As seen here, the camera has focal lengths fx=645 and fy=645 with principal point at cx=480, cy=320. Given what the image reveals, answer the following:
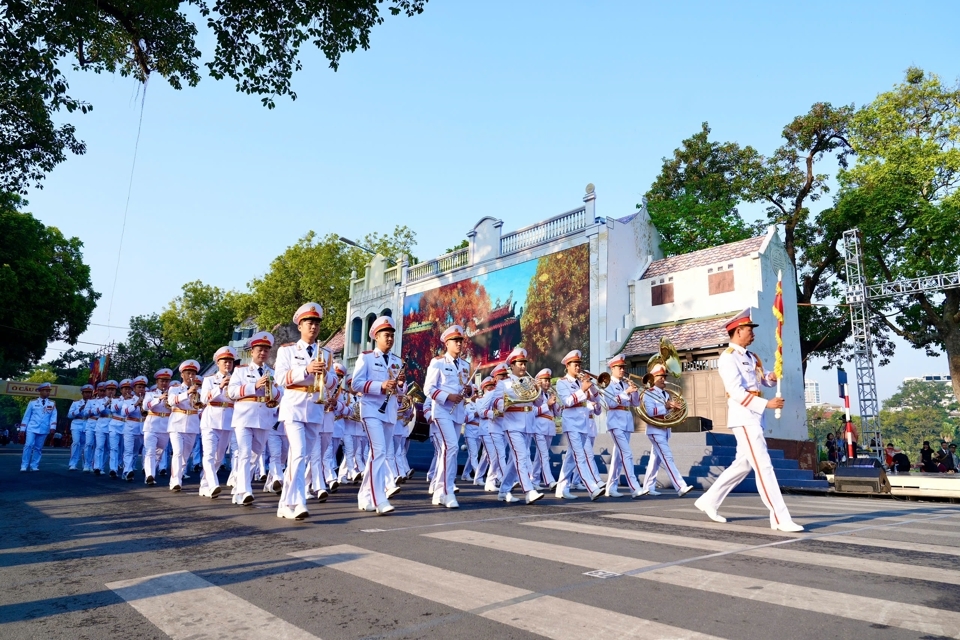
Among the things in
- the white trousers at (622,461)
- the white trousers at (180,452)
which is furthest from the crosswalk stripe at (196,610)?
the white trousers at (622,461)

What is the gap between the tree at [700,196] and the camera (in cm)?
2809

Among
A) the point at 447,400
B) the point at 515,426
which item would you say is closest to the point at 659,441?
the point at 515,426

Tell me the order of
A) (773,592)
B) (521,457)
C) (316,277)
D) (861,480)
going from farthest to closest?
1. (316,277)
2. (861,480)
3. (521,457)
4. (773,592)

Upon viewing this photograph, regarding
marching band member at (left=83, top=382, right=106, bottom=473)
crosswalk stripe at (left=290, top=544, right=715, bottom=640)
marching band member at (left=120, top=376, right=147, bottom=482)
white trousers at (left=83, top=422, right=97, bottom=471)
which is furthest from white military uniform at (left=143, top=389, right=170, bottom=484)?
crosswalk stripe at (left=290, top=544, right=715, bottom=640)

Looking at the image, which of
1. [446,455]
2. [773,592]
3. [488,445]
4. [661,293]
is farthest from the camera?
[661,293]

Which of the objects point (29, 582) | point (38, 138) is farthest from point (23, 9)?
point (29, 582)

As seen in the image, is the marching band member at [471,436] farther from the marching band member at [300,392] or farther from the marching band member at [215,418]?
the marching band member at [300,392]

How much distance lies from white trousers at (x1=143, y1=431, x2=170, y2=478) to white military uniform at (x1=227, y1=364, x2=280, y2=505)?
500 cm

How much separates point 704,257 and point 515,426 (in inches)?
640

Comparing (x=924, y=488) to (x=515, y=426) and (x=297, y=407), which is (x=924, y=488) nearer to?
(x=515, y=426)

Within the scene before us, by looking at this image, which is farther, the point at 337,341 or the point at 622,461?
the point at 337,341

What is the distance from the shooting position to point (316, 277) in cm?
4219

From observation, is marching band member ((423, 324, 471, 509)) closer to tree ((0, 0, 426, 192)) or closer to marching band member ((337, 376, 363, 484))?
marching band member ((337, 376, 363, 484))

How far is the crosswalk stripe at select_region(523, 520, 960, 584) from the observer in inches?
177
